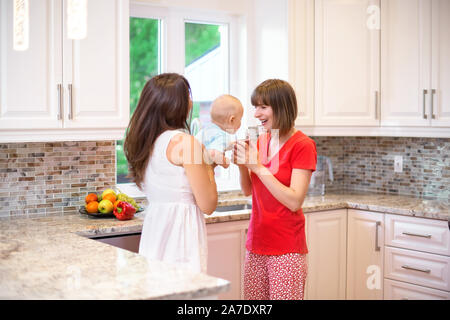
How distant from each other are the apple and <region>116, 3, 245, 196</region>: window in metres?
0.54

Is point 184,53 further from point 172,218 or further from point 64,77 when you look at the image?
point 172,218

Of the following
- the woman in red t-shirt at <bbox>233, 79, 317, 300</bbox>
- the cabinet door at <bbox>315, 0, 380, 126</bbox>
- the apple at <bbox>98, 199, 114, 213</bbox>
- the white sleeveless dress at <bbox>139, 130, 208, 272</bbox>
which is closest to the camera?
the white sleeveless dress at <bbox>139, 130, 208, 272</bbox>

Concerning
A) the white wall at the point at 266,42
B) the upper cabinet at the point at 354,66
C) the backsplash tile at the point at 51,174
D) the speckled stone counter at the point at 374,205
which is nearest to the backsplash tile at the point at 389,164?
the speckled stone counter at the point at 374,205

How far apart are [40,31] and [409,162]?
7.91 feet

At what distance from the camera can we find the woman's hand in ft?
6.66

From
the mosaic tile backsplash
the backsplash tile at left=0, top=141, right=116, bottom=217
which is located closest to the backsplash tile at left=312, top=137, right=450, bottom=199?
the mosaic tile backsplash

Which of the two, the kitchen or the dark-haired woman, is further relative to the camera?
the kitchen

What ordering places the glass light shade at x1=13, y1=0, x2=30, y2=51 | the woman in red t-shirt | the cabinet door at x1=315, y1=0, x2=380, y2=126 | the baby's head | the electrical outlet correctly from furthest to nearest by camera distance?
the electrical outlet < the cabinet door at x1=315, y1=0, x2=380, y2=126 < the glass light shade at x1=13, y1=0, x2=30, y2=51 < the woman in red t-shirt < the baby's head

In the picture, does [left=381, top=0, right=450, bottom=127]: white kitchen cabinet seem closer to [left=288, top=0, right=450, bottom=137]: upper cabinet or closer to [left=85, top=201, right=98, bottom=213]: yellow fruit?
[left=288, top=0, right=450, bottom=137]: upper cabinet

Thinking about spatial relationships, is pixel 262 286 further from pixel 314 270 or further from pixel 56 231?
pixel 314 270

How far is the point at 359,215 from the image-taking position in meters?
3.35

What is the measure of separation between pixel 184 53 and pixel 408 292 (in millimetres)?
1911

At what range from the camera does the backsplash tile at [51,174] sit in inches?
112
